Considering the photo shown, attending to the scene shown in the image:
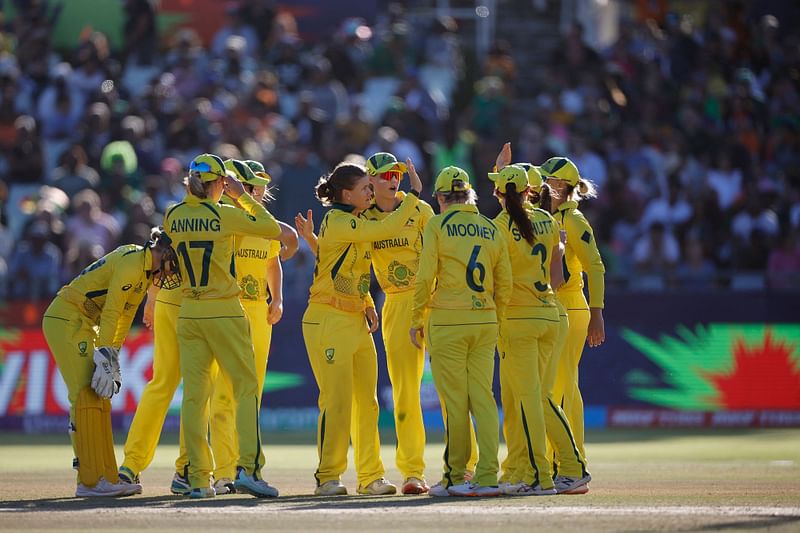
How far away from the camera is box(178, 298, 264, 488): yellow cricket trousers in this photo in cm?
1029

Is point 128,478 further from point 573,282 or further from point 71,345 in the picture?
point 573,282

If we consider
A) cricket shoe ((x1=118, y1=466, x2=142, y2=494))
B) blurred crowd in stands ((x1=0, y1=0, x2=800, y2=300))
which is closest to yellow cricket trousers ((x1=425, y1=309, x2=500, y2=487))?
cricket shoe ((x1=118, y1=466, x2=142, y2=494))

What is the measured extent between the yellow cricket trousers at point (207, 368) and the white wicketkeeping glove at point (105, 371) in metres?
0.55

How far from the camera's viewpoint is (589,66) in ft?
78.3

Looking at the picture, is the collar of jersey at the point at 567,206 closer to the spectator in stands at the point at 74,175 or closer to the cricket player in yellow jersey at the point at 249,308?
the cricket player in yellow jersey at the point at 249,308

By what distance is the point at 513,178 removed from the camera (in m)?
10.6

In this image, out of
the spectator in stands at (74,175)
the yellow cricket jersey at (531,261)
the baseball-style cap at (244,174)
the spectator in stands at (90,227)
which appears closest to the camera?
the yellow cricket jersey at (531,261)

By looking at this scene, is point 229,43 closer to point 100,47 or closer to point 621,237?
point 100,47

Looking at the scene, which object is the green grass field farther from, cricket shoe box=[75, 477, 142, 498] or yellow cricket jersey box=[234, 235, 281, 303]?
yellow cricket jersey box=[234, 235, 281, 303]

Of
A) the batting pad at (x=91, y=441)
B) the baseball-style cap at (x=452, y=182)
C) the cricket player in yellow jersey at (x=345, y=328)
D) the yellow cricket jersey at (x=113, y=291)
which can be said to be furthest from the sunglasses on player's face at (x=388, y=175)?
the batting pad at (x=91, y=441)

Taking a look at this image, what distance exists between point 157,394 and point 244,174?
6.17 ft

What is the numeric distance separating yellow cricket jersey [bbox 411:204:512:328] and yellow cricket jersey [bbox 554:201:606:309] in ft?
3.34

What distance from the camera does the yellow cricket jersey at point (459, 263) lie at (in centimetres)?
1032

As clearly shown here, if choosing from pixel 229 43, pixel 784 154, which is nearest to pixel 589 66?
pixel 784 154
